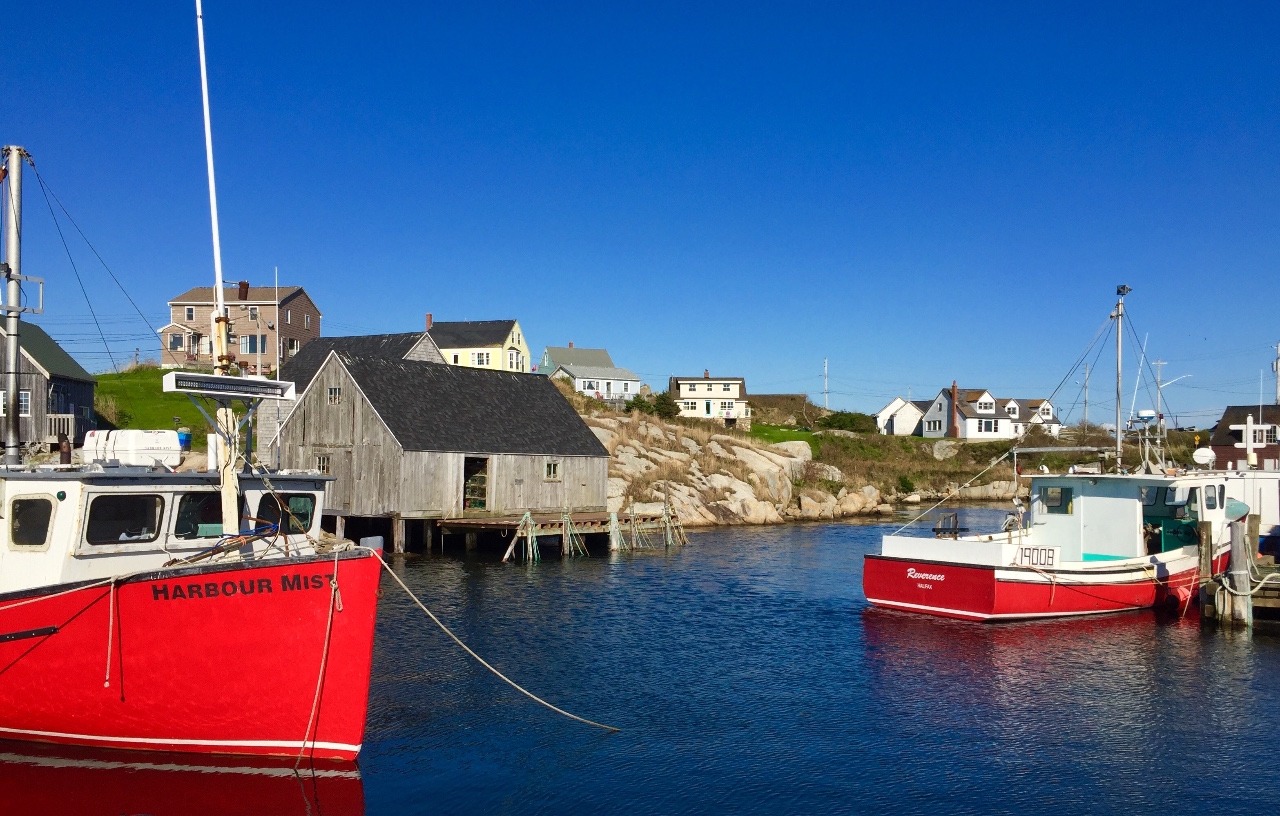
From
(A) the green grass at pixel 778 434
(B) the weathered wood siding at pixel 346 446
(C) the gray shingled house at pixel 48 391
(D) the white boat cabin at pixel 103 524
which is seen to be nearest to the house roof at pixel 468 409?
(B) the weathered wood siding at pixel 346 446

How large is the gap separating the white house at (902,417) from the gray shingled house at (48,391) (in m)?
87.5

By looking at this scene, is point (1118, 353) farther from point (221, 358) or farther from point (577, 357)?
point (577, 357)

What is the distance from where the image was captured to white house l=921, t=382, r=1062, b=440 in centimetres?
10994

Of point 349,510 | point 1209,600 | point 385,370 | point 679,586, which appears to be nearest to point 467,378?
point 385,370

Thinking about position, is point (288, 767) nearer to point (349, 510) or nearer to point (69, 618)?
point (69, 618)

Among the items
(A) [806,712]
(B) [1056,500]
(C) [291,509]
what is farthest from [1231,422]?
(C) [291,509]

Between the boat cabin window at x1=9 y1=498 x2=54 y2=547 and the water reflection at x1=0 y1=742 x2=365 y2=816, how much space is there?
138 inches

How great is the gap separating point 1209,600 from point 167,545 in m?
27.9

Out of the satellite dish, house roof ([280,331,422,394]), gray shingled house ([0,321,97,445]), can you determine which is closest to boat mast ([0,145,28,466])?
gray shingled house ([0,321,97,445])

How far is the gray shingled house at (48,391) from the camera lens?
166 feet

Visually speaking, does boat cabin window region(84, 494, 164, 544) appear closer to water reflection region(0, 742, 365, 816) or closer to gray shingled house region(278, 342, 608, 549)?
water reflection region(0, 742, 365, 816)

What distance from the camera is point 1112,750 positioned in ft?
59.6

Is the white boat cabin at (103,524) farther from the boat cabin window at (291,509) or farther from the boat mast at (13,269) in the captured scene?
the boat mast at (13,269)

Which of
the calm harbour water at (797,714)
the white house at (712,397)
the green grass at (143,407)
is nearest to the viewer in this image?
the calm harbour water at (797,714)
